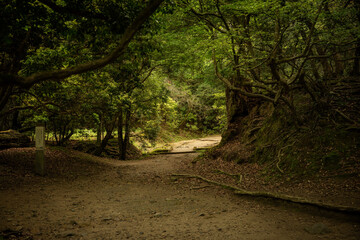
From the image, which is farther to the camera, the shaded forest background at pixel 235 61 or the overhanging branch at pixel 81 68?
the shaded forest background at pixel 235 61

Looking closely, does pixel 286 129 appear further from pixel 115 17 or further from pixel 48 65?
pixel 48 65

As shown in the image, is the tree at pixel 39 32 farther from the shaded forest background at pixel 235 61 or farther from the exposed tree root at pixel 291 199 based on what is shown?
the exposed tree root at pixel 291 199

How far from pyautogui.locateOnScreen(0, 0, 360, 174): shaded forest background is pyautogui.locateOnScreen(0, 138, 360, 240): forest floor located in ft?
6.65

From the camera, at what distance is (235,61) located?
35.3 feet

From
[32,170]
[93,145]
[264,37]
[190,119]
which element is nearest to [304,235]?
[264,37]

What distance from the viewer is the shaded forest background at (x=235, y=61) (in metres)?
5.75

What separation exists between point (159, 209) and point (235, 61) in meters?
7.74

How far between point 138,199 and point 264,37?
28.3 ft

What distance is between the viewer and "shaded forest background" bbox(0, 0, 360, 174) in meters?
5.75

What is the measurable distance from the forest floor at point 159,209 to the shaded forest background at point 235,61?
2.03m

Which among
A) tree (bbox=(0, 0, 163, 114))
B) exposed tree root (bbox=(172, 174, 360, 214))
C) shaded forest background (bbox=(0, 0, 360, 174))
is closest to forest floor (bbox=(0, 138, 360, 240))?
exposed tree root (bbox=(172, 174, 360, 214))

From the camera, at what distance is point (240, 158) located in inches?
420

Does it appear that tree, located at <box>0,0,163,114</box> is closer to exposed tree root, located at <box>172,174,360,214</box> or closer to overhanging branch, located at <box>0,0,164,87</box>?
overhanging branch, located at <box>0,0,164,87</box>

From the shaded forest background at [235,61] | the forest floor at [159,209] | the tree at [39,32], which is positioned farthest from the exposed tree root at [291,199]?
the tree at [39,32]
